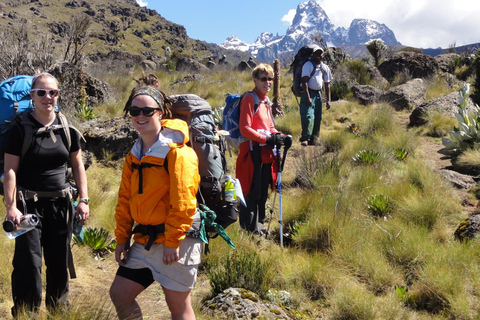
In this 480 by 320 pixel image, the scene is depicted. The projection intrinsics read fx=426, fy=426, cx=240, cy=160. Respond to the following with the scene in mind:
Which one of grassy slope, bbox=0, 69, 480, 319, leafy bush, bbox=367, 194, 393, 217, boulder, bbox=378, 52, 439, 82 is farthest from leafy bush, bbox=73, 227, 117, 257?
boulder, bbox=378, 52, 439, 82

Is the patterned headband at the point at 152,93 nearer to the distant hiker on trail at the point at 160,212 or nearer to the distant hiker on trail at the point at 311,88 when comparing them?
the distant hiker on trail at the point at 160,212

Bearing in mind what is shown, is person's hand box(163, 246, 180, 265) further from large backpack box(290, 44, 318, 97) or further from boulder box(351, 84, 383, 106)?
boulder box(351, 84, 383, 106)

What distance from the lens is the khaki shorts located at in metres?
2.33

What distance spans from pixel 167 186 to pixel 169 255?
1.20 feet

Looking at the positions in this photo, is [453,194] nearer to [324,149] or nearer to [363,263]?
[363,263]

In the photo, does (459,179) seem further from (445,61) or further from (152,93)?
(445,61)

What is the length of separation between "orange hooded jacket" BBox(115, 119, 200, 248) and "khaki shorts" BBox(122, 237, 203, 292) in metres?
0.08

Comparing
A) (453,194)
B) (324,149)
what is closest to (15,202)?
(453,194)

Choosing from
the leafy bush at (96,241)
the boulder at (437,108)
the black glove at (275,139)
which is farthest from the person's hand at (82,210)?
the boulder at (437,108)

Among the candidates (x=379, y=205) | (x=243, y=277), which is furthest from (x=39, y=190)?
(x=379, y=205)

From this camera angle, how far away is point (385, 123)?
9.23 m

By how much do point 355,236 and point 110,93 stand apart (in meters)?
8.57

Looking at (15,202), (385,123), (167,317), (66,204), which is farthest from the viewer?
(385,123)

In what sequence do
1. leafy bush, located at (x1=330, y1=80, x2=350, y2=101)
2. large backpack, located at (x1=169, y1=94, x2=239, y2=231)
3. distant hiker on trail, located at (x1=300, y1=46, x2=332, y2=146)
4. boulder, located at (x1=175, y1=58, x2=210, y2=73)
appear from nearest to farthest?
large backpack, located at (x1=169, y1=94, x2=239, y2=231) < distant hiker on trail, located at (x1=300, y1=46, x2=332, y2=146) < leafy bush, located at (x1=330, y1=80, x2=350, y2=101) < boulder, located at (x1=175, y1=58, x2=210, y2=73)
